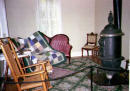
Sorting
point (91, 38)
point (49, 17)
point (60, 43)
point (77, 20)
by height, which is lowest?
point (60, 43)

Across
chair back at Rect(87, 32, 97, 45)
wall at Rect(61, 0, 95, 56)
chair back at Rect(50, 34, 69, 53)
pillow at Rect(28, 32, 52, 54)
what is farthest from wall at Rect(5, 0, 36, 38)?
chair back at Rect(87, 32, 97, 45)

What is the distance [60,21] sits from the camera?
4773 millimetres

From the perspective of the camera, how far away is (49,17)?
183 inches

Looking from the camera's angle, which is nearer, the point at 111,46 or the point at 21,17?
the point at 111,46

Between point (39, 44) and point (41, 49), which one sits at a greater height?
point (39, 44)

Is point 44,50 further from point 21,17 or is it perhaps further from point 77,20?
point 77,20

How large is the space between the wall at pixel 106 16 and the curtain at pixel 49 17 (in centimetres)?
150

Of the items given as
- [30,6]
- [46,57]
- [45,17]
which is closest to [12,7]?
[30,6]

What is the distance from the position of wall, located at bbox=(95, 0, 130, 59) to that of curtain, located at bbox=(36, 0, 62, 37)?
1505 millimetres

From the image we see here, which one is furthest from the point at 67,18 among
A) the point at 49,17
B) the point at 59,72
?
the point at 59,72

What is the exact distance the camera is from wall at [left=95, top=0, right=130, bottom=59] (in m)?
3.47

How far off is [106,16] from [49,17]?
2.06 metres

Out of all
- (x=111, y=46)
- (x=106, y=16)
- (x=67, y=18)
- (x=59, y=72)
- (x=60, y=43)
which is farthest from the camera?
(x=67, y=18)

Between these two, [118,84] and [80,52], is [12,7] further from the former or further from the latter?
[118,84]
